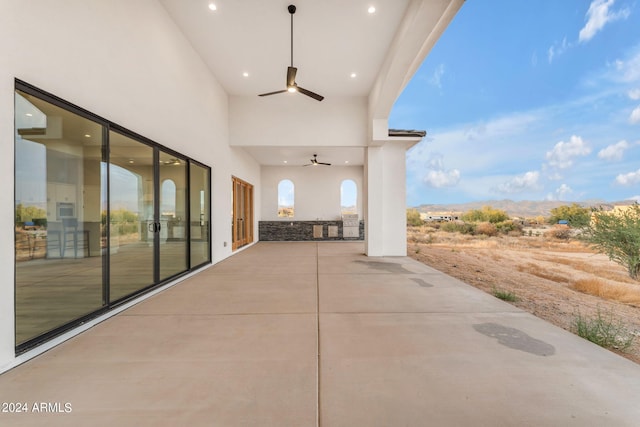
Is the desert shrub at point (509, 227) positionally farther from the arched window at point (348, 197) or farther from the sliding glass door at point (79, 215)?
the sliding glass door at point (79, 215)

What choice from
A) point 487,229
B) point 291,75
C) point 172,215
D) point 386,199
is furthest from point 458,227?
point 172,215

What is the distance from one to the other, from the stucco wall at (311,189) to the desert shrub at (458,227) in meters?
3.98

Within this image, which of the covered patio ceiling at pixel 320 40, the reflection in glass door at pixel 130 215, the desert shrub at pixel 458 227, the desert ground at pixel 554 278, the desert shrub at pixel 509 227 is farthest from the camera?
the desert shrub at pixel 458 227

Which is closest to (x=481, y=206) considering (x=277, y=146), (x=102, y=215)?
(x=277, y=146)

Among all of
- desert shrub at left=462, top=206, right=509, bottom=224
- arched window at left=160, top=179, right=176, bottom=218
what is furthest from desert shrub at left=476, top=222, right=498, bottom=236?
arched window at left=160, top=179, right=176, bottom=218

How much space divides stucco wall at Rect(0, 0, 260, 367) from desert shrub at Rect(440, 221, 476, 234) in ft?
32.6

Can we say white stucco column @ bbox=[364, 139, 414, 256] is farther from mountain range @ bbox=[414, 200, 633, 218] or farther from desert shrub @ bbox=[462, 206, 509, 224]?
desert shrub @ bbox=[462, 206, 509, 224]

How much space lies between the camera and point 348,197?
438 inches

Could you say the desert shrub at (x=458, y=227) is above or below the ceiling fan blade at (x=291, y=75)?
below

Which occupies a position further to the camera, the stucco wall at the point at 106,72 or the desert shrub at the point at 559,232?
the desert shrub at the point at 559,232

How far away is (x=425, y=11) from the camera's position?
3.31 m

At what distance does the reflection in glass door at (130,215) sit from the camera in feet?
10.0

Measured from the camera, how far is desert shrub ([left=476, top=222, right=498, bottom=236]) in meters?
10.4

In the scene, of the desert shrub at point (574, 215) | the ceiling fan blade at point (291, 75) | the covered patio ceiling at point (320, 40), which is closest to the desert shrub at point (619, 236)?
the desert shrub at point (574, 215)
